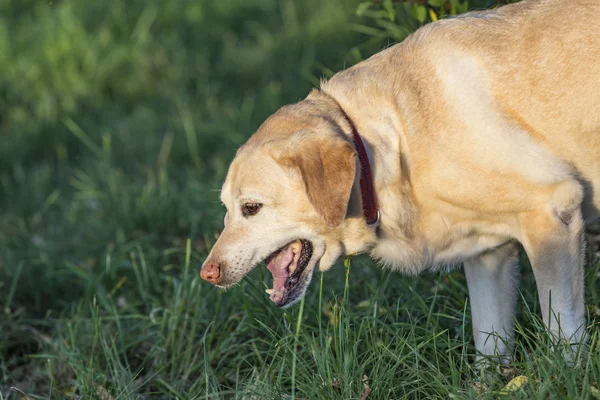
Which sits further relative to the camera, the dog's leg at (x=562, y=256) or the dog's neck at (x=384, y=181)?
the dog's neck at (x=384, y=181)

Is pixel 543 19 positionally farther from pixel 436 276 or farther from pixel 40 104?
pixel 40 104

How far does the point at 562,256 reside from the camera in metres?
3.28

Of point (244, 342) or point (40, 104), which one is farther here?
point (40, 104)

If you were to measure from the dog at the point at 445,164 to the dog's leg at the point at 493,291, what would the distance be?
0.09 feet

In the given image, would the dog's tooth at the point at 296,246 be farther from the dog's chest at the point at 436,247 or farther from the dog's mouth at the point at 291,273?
the dog's chest at the point at 436,247

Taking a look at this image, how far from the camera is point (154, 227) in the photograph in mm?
5367

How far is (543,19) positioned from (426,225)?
3.10 feet

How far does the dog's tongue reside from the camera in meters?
3.64

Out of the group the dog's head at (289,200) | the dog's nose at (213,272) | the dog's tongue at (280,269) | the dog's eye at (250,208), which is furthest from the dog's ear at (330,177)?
the dog's nose at (213,272)

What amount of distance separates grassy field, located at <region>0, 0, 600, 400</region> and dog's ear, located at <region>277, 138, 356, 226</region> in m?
0.38

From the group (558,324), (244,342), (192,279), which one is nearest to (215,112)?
(192,279)

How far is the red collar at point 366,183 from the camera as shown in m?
3.44

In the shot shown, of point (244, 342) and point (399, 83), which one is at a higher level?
point (399, 83)

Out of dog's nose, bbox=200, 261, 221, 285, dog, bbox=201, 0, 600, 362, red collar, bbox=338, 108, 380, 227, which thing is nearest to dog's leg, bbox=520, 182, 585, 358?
dog, bbox=201, 0, 600, 362
